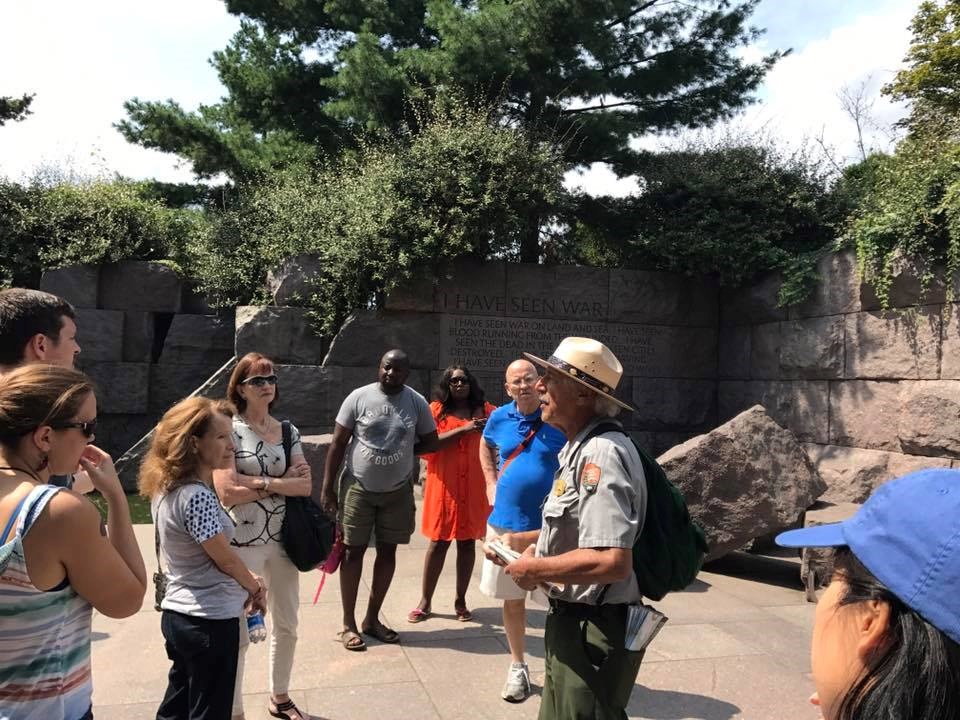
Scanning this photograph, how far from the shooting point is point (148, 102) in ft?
39.3

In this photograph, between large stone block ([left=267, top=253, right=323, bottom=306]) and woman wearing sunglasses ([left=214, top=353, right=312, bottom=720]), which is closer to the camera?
woman wearing sunglasses ([left=214, top=353, right=312, bottom=720])

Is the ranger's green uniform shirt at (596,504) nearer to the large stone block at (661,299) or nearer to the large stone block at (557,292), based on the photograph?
the large stone block at (557,292)

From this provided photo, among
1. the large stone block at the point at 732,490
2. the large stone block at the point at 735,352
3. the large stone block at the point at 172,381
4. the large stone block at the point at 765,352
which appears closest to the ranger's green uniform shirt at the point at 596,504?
the large stone block at the point at 732,490

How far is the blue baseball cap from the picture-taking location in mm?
921

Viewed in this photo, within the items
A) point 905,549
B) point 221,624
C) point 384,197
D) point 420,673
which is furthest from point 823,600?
point 384,197

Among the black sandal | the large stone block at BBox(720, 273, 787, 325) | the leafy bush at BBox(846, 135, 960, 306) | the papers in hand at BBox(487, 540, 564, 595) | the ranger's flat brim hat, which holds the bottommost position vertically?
the black sandal

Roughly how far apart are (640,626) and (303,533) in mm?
1834

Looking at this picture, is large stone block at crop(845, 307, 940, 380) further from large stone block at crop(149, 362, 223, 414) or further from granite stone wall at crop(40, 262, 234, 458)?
large stone block at crop(149, 362, 223, 414)

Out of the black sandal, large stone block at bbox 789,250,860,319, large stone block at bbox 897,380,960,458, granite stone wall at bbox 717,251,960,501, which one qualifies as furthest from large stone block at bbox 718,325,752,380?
the black sandal

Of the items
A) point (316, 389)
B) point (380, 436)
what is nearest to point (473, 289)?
point (316, 389)

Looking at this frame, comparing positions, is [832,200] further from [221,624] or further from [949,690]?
[949,690]

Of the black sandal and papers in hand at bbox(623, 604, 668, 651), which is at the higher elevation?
papers in hand at bbox(623, 604, 668, 651)

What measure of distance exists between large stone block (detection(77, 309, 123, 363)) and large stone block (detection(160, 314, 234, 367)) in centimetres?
62

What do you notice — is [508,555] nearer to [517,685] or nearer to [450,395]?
[517,685]
